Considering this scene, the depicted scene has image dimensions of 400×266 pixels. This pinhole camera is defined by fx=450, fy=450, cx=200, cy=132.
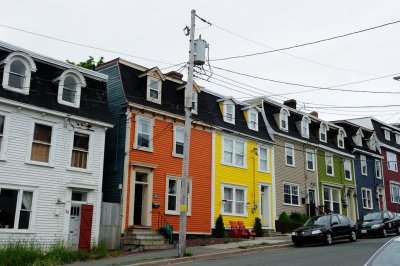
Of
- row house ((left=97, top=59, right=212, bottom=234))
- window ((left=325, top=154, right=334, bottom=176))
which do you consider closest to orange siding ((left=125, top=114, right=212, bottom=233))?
row house ((left=97, top=59, right=212, bottom=234))

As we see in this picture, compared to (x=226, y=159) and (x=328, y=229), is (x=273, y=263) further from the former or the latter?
(x=226, y=159)

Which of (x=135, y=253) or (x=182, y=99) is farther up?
(x=182, y=99)

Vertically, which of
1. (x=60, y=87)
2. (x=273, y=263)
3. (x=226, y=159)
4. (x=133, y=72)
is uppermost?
(x=133, y=72)

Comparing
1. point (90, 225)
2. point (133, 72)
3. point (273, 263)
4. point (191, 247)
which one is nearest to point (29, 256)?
point (90, 225)

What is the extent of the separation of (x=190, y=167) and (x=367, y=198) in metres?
22.5

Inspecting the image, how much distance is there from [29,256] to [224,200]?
1285cm

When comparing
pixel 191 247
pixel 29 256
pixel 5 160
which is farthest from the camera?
pixel 191 247

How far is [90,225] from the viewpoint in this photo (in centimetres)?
2006

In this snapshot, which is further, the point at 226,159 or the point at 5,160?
the point at 226,159

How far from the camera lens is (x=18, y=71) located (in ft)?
62.6

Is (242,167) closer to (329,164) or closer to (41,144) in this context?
(329,164)

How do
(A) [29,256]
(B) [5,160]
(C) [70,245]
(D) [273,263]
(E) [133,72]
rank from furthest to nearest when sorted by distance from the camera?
1. (E) [133,72]
2. (C) [70,245]
3. (B) [5,160]
4. (A) [29,256]
5. (D) [273,263]

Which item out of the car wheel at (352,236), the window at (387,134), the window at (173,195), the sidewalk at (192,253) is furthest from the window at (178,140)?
the window at (387,134)

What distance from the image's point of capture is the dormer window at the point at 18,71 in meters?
18.5
